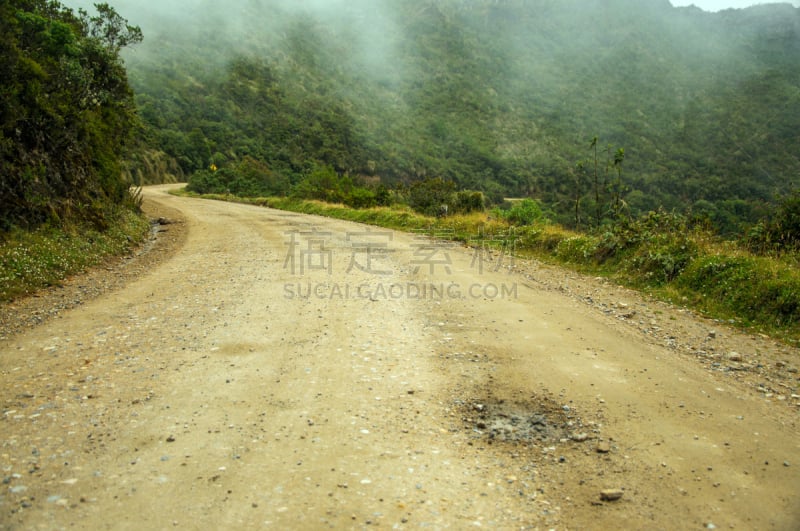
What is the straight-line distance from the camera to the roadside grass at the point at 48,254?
702 cm

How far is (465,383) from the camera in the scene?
4.09 metres

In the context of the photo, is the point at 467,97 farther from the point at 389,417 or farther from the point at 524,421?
the point at 389,417

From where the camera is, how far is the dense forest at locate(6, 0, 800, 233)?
49406 millimetres

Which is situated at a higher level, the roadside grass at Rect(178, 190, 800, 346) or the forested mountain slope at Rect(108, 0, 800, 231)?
the forested mountain slope at Rect(108, 0, 800, 231)

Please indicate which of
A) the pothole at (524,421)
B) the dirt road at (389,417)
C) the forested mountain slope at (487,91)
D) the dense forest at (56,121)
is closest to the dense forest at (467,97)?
the forested mountain slope at (487,91)

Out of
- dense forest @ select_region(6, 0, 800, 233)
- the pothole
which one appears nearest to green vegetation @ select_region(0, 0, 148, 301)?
dense forest @ select_region(6, 0, 800, 233)

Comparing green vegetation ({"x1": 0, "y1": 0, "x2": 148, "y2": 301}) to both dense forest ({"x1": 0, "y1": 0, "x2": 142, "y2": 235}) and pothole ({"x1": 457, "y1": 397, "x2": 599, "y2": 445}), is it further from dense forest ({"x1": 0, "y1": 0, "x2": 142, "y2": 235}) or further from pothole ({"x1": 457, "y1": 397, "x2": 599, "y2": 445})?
pothole ({"x1": 457, "y1": 397, "x2": 599, "y2": 445})

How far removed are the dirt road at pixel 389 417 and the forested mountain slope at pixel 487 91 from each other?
129ft

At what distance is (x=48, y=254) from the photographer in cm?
824

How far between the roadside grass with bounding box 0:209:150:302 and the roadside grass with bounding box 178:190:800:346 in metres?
9.39

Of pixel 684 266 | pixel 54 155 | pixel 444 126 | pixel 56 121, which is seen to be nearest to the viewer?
pixel 684 266

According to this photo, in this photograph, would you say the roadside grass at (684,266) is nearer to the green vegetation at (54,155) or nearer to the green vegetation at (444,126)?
the green vegetation at (444,126)

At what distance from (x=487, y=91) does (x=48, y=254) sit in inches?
3693

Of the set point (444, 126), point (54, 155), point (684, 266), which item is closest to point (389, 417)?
point (684, 266)
